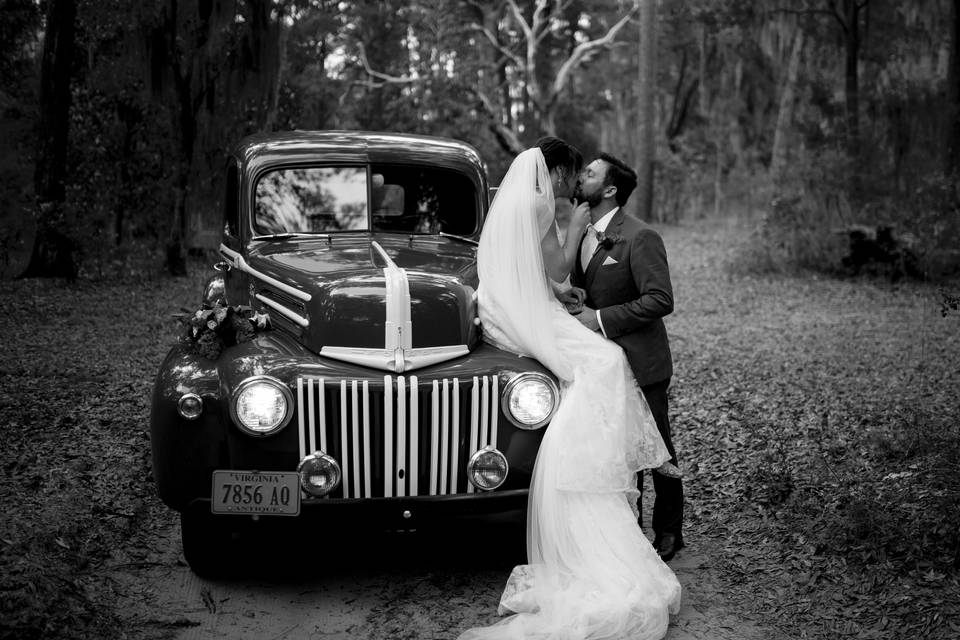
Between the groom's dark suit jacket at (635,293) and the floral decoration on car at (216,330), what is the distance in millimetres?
1733

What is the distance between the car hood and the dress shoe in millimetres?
1405

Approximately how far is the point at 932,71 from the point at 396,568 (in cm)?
1585

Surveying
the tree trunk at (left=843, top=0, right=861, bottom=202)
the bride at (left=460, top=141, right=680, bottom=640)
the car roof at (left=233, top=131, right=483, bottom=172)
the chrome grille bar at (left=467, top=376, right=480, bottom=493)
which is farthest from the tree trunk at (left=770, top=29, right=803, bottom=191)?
the chrome grille bar at (left=467, top=376, right=480, bottom=493)

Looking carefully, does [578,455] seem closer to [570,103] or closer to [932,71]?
[932,71]

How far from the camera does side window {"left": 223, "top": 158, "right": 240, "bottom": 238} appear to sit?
5.84 metres

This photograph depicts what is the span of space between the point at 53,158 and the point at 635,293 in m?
11.9

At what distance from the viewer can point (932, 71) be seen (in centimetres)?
1681

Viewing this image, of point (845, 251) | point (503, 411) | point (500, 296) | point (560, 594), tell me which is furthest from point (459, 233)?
point (845, 251)

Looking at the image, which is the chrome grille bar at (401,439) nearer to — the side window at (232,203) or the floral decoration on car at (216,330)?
the floral decoration on car at (216,330)

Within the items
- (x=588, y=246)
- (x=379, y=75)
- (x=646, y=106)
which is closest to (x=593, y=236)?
(x=588, y=246)

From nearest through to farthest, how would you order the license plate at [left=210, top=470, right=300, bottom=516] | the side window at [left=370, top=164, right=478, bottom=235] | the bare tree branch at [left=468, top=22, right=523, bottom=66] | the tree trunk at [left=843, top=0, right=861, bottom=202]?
1. the license plate at [left=210, top=470, right=300, bottom=516]
2. the side window at [left=370, top=164, right=478, bottom=235]
3. the tree trunk at [left=843, top=0, right=861, bottom=202]
4. the bare tree branch at [left=468, top=22, right=523, bottom=66]

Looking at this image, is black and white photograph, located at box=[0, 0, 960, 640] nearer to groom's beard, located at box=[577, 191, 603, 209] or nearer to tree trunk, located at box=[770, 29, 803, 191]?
groom's beard, located at box=[577, 191, 603, 209]

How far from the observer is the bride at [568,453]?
12.5ft

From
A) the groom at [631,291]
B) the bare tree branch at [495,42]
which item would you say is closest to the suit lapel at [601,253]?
the groom at [631,291]
